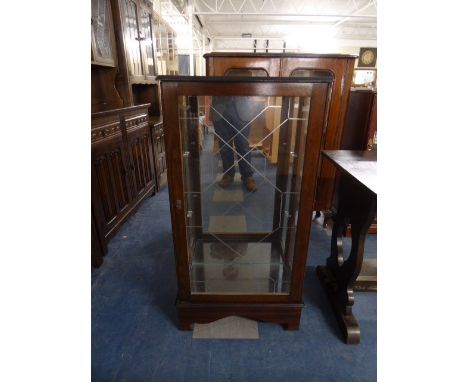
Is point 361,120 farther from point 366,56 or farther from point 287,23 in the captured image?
point 366,56

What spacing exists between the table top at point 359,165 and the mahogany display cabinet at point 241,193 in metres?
0.19

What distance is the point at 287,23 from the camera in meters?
7.48

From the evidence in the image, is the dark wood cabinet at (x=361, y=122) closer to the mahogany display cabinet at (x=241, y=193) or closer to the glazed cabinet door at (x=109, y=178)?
the mahogany display cabinet at (x=241, y=193)

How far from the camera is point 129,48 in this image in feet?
7.96

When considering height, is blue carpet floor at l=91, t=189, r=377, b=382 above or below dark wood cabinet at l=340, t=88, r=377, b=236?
below

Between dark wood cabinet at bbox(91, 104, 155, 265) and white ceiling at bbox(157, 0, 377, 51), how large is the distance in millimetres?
3706

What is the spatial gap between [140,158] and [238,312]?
1764 millimetres

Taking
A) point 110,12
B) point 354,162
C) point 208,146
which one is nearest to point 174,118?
point 208,146

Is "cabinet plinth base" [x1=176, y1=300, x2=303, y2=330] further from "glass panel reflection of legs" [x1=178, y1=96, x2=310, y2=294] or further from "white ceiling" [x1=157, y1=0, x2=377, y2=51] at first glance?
"white ceiling" [x1=157, y1=0, x2=377, y2=51]

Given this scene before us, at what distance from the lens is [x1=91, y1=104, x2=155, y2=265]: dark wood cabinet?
1729mm

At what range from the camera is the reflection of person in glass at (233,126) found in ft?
3.46

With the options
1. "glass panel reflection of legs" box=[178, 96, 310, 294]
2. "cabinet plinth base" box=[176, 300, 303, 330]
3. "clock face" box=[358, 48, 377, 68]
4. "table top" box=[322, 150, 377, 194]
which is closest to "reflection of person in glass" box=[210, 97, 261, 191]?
"glass panel reflection of legs" box=[178, 96, 310, 294]

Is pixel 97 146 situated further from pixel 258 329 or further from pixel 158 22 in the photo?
pixel 158 22

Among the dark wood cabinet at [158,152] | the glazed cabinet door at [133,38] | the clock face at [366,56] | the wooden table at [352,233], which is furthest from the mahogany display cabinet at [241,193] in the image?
the clock face at [366,56]
